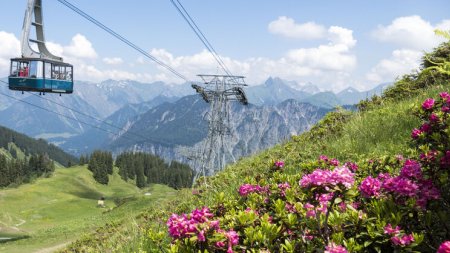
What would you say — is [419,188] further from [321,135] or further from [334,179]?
[321,135]

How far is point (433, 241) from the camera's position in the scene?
348cm

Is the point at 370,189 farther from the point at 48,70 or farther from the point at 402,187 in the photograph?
the point at 48,70

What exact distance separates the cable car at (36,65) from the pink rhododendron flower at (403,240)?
3442cm

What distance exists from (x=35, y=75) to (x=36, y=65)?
883 mm

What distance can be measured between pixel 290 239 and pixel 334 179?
3.19 ft

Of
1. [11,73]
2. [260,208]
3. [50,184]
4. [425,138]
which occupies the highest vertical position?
[11,73]

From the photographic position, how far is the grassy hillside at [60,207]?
3632cm

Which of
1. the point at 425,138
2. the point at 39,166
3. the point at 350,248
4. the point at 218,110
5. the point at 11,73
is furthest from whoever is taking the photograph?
the point at 39,166

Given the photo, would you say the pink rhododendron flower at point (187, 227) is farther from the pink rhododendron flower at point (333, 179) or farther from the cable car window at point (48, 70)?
the cable car window at point (48, 70)

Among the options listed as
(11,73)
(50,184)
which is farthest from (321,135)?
(50,184)

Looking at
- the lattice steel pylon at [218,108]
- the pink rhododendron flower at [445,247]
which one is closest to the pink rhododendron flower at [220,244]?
the pink rhododendron flower at [445,247]

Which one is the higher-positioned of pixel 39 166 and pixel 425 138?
pixel 425 138

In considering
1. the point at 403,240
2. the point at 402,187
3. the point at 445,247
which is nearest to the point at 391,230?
the point at 403,240

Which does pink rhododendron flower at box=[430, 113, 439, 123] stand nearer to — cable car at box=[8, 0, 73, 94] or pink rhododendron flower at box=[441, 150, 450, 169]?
pink rhododendron flower at box=[441, 150, 450, 169]
